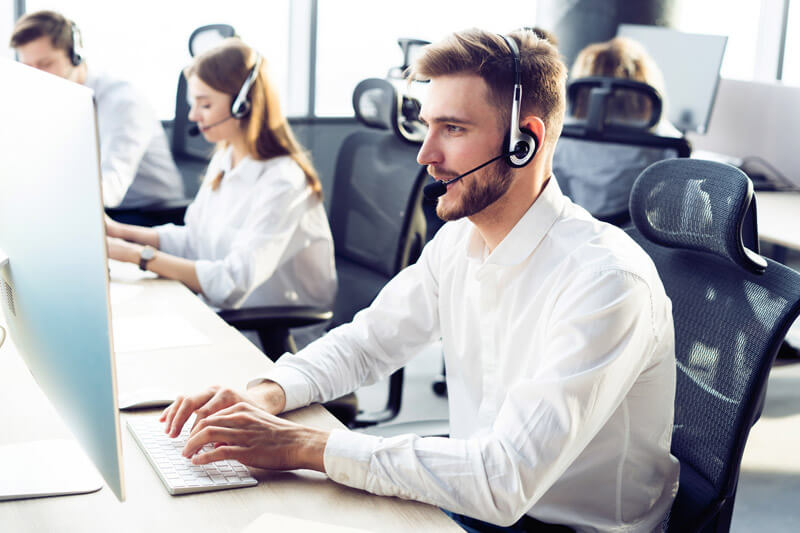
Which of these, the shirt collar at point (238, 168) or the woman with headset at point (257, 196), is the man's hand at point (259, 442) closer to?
the woman with headset at point (257, 196)

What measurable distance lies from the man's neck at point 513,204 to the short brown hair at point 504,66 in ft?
0.21

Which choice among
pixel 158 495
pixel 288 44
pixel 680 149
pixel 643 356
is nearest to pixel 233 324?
pixel 158 495

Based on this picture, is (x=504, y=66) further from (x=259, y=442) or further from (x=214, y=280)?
(x=214, y=280)

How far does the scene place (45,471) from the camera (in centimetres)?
102

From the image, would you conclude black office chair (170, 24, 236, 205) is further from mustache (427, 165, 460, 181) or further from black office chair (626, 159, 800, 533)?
black office chair (626, 159, 800, 533)

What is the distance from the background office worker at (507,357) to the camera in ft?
3.26

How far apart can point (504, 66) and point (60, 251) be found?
2.12 ft

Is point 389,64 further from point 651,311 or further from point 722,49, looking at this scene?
point 651,311

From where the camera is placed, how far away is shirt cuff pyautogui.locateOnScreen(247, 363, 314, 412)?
48.7 inches

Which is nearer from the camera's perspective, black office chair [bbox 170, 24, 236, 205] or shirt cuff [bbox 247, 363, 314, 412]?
shirt cuff [bbox 247, 363, 314, 412]

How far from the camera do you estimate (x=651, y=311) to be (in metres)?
1.08

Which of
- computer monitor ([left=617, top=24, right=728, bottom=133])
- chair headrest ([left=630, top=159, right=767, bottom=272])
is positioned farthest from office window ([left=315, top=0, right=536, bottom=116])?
chair headrest ([left=630, top=159, right=767, bottom=272])

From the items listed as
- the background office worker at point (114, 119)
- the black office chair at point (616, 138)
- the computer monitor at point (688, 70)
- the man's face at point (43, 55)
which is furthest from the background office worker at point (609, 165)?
the man's face at point (43, 55)

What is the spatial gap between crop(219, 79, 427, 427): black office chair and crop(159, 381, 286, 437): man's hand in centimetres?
70
